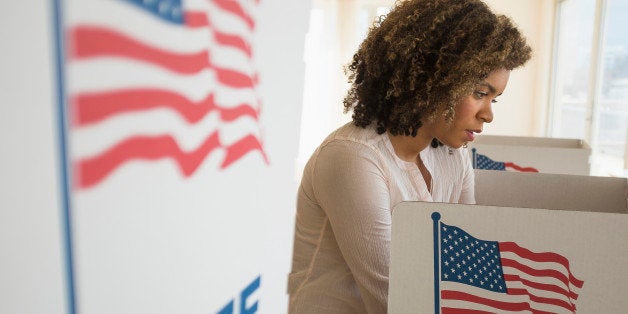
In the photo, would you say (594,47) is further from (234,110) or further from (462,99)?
(234,110)

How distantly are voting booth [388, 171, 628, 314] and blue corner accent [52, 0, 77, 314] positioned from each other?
558mm

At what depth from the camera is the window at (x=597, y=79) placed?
3541 mm

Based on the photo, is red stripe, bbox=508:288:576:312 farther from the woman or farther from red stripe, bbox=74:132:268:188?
red stripe, bbox=74:132:268:188

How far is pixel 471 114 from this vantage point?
1.20 meters

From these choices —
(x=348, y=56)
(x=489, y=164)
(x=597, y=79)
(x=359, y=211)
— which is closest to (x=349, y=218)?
(x=359, y=211)

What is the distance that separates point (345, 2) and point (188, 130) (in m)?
7.34

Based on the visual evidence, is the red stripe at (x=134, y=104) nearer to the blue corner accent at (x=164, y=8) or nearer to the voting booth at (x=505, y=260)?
the blue corner accent at (x=164, y=8)

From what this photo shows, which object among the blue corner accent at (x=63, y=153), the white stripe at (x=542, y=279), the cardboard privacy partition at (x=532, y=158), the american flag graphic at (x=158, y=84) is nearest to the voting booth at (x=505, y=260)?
the white stripe at (x=542, y=279)

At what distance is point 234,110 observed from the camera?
485mm

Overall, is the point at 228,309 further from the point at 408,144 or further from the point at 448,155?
the point at 448,155

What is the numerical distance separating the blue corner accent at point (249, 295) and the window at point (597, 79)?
317 cm

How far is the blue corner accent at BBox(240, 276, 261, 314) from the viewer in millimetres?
534

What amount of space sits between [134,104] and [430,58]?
917mm

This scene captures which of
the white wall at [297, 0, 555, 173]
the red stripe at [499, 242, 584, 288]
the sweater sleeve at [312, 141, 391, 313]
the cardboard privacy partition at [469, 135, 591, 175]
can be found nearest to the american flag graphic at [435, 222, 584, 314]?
the red stripe at [499, 242, 584, 288]
